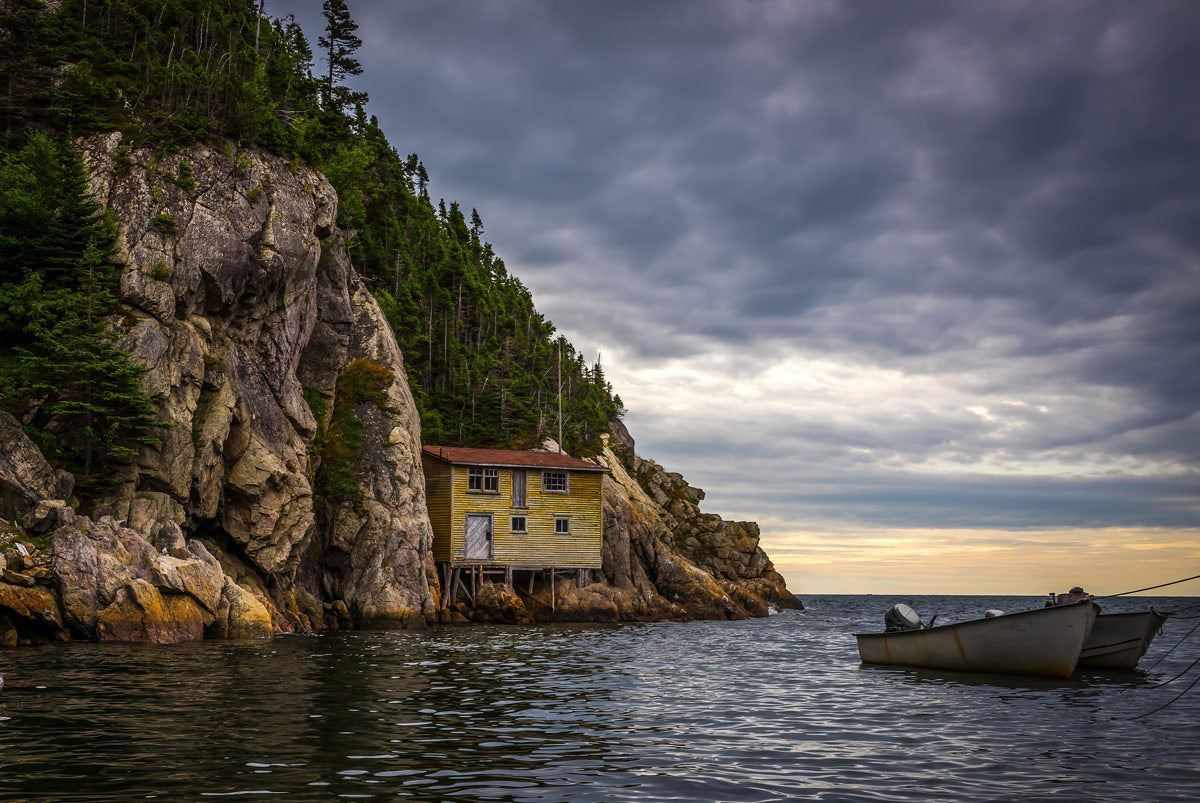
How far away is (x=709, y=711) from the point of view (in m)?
17.2

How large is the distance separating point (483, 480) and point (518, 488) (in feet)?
8.78

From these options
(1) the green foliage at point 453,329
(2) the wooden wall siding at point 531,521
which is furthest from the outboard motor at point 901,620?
(1) the green foliage at point 453,329

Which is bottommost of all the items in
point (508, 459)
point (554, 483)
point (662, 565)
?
point (662, 565)

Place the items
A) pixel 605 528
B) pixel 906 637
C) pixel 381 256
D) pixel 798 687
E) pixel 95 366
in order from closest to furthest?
pixel 798 687, pixel 906 637, pixel 95 366, pixel 605 528, pixel 381 256

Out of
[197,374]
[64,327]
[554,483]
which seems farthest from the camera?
[554,483]

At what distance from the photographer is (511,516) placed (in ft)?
184

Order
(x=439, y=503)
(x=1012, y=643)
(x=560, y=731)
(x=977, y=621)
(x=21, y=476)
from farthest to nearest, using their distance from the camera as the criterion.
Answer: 1. (x=439, y=503)
2. (x=21, y=476)
3. (x=977, y=621)
4. (x=1012, y=643)
5. (x=560, y=731)

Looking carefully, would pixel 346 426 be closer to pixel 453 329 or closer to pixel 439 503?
pixel 439 503

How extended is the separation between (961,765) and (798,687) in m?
9.97

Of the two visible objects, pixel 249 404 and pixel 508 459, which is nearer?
pixel 249 404

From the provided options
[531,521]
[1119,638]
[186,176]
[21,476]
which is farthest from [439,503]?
[1119,638]

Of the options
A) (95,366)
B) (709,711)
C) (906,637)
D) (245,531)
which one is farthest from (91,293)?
(906,637)

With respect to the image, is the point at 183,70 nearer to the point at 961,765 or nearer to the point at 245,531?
the point at 245,531

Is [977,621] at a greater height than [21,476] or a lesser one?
lesser
